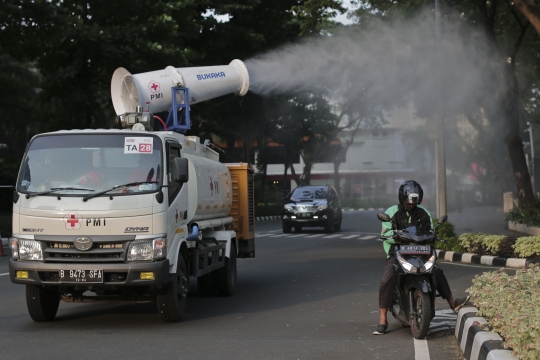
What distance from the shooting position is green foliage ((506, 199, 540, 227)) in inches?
894

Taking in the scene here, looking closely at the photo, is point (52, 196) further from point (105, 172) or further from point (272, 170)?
point (272, 170)

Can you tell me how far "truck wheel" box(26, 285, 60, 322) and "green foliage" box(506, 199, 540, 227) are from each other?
16.5 meters

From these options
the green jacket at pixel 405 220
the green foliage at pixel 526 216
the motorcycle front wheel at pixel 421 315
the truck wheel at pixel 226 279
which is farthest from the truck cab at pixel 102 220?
the green foliage at pixel 526 216

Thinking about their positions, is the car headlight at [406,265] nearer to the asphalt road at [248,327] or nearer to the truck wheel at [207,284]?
the asphalt road at [248,327]

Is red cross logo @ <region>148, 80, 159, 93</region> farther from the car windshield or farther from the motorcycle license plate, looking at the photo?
the car windshield

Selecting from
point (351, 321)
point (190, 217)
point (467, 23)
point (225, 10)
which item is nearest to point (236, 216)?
point (190, 217)

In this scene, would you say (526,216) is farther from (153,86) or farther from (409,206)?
(409,206)

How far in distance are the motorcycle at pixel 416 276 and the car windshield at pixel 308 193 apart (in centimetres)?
2042

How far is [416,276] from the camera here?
7.67 metres

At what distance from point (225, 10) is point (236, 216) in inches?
790

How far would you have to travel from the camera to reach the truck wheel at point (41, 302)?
8680mm

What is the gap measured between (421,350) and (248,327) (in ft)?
7.04

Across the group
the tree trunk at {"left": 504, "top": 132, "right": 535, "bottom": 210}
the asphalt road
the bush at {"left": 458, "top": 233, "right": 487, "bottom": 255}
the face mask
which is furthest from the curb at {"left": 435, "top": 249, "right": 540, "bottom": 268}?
the tree trunk at {"left": 504, "top": 132, "right": 535, "bottom": 210}

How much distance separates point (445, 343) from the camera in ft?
24.7
